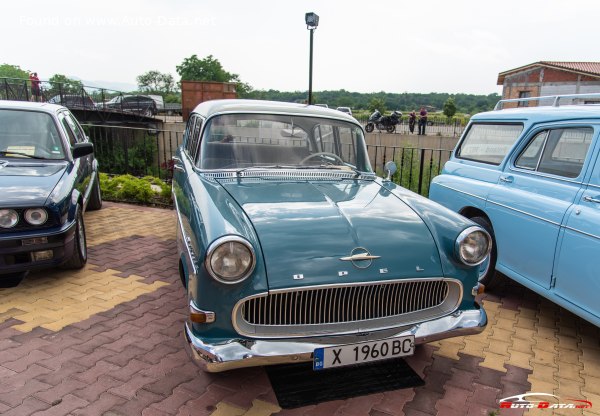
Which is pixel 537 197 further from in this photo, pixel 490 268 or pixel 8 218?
pixel 8 218

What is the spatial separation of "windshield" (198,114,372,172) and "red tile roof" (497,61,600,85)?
28.3 meters

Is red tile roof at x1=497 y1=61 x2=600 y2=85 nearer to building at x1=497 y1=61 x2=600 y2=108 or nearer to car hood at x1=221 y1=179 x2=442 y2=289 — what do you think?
building at x1=497 y1=61 x2=600 y2=108

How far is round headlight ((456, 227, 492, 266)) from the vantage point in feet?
8.84

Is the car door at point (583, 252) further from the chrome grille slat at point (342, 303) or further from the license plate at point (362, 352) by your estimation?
the license plate at point (362, 352)

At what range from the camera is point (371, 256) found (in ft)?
8.13

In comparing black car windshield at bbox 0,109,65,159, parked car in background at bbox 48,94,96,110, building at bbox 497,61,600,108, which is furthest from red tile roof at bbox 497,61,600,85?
black car windshield at bbox 0,109,65,159

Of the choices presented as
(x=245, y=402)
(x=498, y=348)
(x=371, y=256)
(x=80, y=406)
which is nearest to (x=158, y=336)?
(x=80, y=406)

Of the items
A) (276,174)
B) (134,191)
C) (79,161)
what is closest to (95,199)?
(134,191)

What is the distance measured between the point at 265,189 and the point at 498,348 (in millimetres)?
2210

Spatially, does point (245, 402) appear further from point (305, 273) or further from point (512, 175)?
point (512, 175)

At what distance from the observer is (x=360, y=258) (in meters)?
2.45

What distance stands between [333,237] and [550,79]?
3122cm

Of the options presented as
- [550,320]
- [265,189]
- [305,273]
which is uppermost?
[265,189]

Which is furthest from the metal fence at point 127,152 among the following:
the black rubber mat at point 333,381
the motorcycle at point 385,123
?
the motorcycle at point 385,123
